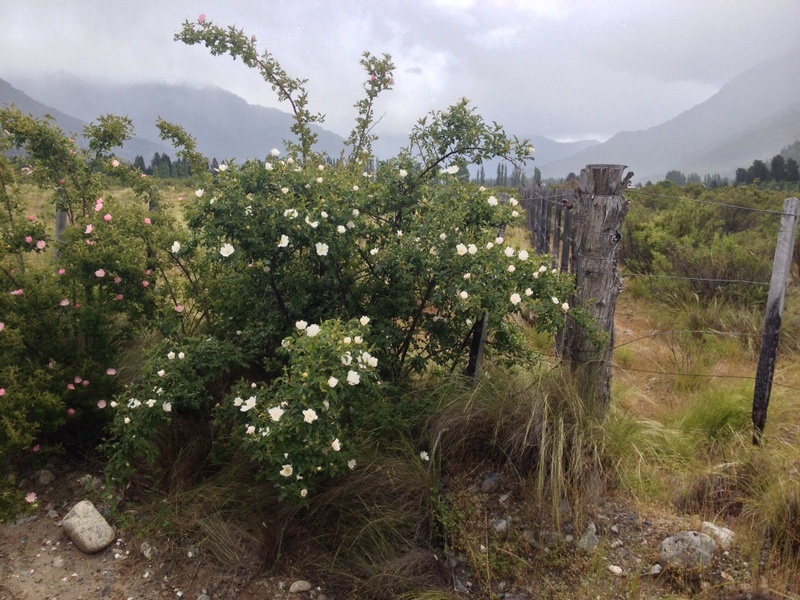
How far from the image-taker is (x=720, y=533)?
7.76ft

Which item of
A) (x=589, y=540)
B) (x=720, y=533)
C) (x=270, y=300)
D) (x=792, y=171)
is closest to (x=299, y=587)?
(x=589, y=540)

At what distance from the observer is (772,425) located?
327cm

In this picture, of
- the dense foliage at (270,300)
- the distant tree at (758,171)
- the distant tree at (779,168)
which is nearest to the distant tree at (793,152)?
the distant tree at (779,168)

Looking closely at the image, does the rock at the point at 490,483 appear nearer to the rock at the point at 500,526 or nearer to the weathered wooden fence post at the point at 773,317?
the rock at the point at 500,526

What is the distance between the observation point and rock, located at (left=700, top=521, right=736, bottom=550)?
2318 millimetres

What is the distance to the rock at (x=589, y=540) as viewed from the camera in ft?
7.90

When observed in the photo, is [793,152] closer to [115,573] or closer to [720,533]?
[720,533]

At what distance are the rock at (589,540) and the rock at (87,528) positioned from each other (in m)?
2.43

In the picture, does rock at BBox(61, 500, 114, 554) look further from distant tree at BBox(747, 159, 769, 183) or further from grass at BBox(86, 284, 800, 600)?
distant tree at BBox(747, 159, 769, 183)

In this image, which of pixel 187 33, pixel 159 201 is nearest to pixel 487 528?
pixel 159 201

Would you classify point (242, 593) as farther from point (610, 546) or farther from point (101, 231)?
point (101, 231)

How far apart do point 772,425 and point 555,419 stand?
1.65 m

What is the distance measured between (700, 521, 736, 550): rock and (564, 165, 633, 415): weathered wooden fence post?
764mm

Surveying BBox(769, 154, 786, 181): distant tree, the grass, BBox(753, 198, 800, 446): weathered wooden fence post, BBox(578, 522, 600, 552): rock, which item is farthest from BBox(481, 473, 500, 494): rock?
BBox(769, 154, 786, 181): distant tree
